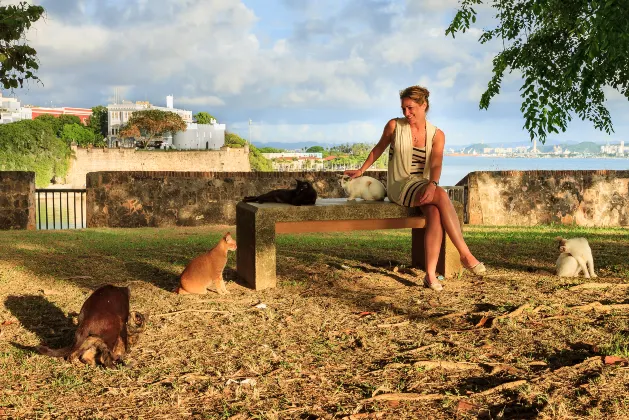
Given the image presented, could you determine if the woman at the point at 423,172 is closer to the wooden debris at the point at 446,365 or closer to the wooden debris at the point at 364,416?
the wooden debris at the point at 446,365

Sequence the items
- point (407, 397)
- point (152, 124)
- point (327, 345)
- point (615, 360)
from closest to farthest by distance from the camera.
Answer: point (407, 397) < point (615, 360) < point (327, 345) < point (152, 124)

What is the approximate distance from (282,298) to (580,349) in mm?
2640

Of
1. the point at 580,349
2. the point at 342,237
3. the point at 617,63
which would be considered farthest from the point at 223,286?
the point at 617,63

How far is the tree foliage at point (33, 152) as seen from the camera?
219 ft

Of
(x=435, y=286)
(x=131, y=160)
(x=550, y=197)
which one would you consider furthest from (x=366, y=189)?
(x=131, y=160)

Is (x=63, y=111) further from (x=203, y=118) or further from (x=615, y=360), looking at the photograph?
(x=615, y=360)

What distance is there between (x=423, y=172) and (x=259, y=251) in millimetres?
1841

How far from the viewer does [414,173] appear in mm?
6430

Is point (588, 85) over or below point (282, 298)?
over

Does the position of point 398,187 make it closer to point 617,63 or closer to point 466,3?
point 617,63

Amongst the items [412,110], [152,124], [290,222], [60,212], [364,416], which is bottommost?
[364,416]

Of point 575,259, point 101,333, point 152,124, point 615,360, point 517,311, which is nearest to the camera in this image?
point 615,360

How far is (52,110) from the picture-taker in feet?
436

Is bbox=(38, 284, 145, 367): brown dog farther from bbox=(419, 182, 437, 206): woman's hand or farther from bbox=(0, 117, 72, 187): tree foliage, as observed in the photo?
bbox=(0, 117, 72, 187): tree foliage
